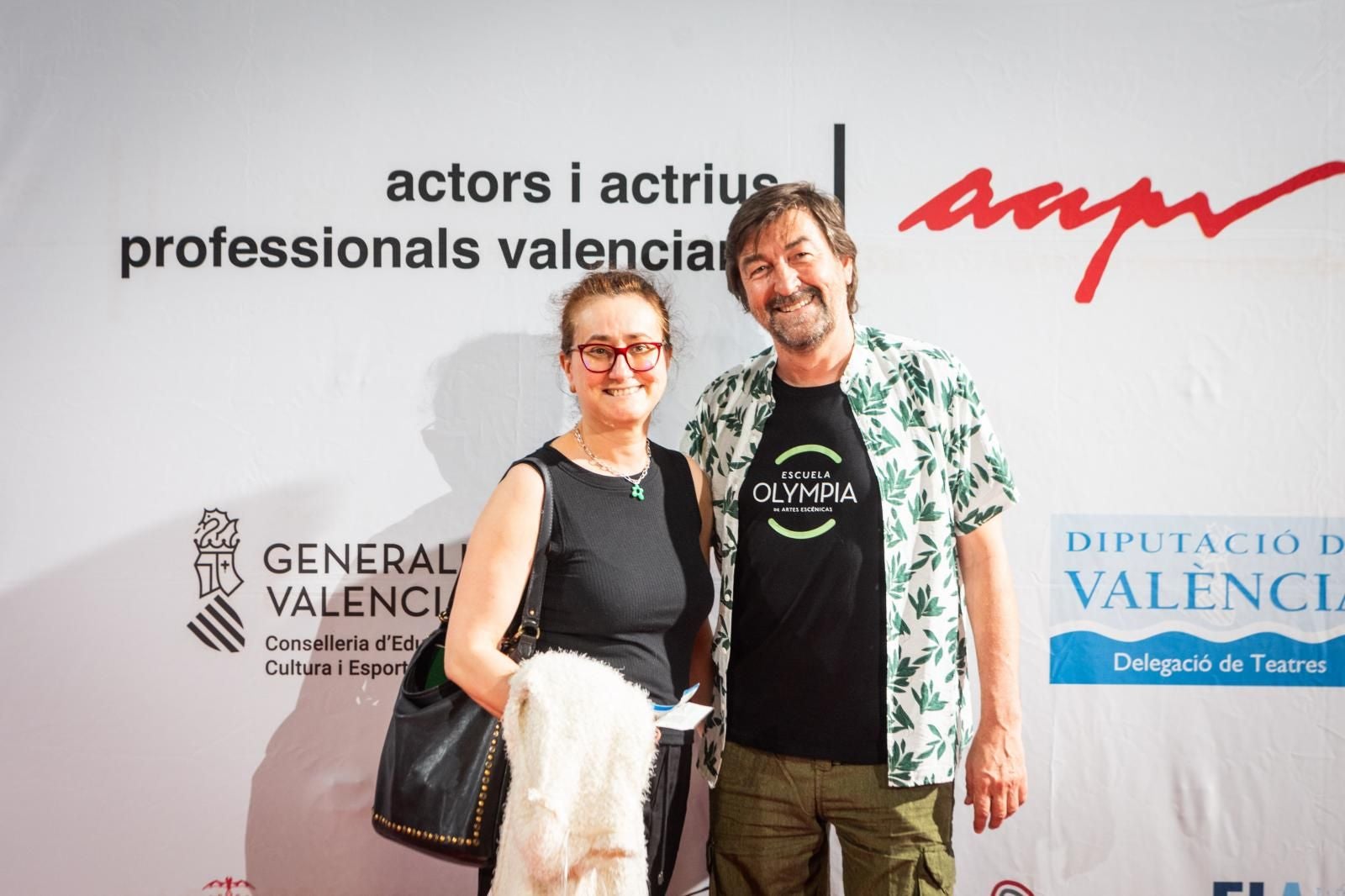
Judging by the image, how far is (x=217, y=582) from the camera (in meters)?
2.55

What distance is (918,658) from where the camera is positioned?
1.95 m

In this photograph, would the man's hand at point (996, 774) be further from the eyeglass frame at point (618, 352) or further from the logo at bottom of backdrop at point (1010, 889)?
the eyeglass frame at point (618, 352)

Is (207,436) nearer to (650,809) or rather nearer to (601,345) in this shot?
(601,345)

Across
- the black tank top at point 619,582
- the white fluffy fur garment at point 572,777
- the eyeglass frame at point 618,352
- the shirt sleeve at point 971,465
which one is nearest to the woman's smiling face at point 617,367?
the eyeglass frame at point 618,352

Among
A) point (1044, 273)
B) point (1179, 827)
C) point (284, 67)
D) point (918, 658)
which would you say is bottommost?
point (1179, 827)

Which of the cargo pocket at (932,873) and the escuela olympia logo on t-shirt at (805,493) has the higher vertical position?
the escuela olympia logo on t-shirt at (805,493)

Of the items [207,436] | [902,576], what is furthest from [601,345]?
[207,436]

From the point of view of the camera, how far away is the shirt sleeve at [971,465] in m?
1.99

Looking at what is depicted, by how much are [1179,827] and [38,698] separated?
2934 millimetres

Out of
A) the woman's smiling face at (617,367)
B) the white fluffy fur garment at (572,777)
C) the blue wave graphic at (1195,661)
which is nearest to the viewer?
the white fluffy fur garment at (572,777)
